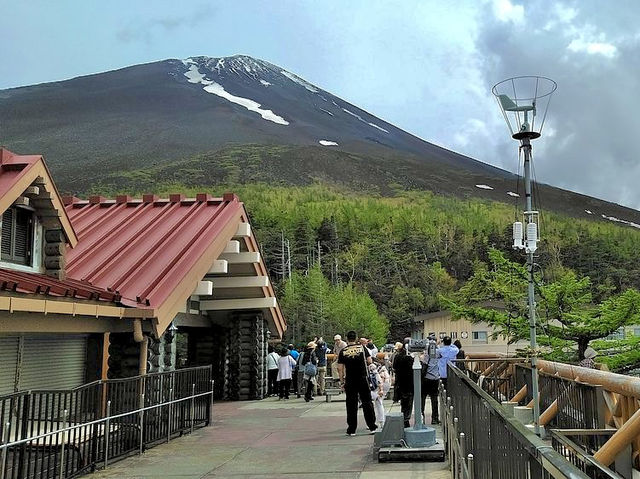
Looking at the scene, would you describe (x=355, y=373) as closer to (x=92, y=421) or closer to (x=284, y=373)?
(x=92, y=421)

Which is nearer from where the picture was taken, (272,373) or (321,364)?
(321,364)

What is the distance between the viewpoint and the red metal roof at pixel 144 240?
1190 centimetres

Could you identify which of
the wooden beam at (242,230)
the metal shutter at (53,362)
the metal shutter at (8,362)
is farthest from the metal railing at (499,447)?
the wooden beam at (242,230)

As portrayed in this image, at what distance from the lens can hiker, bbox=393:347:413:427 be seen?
1074 cm

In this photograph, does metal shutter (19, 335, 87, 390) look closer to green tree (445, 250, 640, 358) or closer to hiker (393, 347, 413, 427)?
hiker (393, 347, 413, 427)

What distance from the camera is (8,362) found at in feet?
31.2

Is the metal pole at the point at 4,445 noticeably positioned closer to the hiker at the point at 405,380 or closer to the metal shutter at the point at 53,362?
the metal shutter at the point at 53,362

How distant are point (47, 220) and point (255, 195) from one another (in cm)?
13486

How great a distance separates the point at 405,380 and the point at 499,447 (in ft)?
24.1

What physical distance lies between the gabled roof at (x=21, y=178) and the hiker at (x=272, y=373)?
10.1m

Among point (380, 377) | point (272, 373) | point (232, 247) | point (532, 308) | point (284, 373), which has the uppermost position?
point (232, 247)

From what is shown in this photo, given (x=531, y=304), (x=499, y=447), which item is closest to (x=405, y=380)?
(x=531, y=304)

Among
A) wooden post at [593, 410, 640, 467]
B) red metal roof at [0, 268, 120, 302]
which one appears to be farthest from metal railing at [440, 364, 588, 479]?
red metal roof at [0, 268, 120, 302]

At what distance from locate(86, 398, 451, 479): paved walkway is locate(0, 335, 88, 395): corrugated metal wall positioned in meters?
2.08
